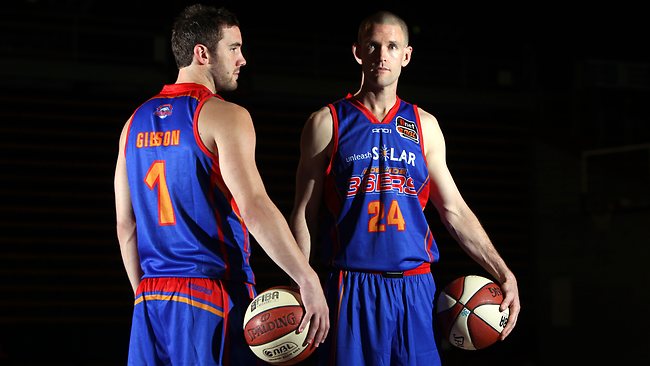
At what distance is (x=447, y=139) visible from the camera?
13.0 m

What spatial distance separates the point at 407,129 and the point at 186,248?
1.11 m

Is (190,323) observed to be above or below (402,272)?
below

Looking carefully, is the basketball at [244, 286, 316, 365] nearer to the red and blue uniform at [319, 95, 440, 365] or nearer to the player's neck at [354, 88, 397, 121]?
the red and blue uniform at [319, 95, 440, 365]

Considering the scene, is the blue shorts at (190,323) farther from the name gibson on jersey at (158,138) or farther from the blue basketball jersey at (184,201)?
the name gibson on jersey at (158,138)

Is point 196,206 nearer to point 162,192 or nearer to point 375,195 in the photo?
point 162,192

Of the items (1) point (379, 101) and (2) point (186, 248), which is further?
(1) point (379, 101)

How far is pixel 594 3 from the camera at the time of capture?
13172 mm

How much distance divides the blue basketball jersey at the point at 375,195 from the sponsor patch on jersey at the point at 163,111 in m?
0.78

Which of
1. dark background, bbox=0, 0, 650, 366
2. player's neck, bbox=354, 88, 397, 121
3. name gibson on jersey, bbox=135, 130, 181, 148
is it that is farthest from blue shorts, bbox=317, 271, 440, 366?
dark background, bbox=0, 0, 650, 366

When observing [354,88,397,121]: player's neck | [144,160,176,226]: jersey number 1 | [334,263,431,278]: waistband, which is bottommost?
[334,263,431,278]: waistband

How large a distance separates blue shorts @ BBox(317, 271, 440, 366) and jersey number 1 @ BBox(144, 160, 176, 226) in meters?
0.80

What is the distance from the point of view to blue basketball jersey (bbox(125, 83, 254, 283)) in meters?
2.94

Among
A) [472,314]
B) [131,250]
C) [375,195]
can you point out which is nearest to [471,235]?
[472,314]

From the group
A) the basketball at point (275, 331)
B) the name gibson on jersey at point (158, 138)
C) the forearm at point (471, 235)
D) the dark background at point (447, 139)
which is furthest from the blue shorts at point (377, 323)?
the dark background at point (447, 139)
